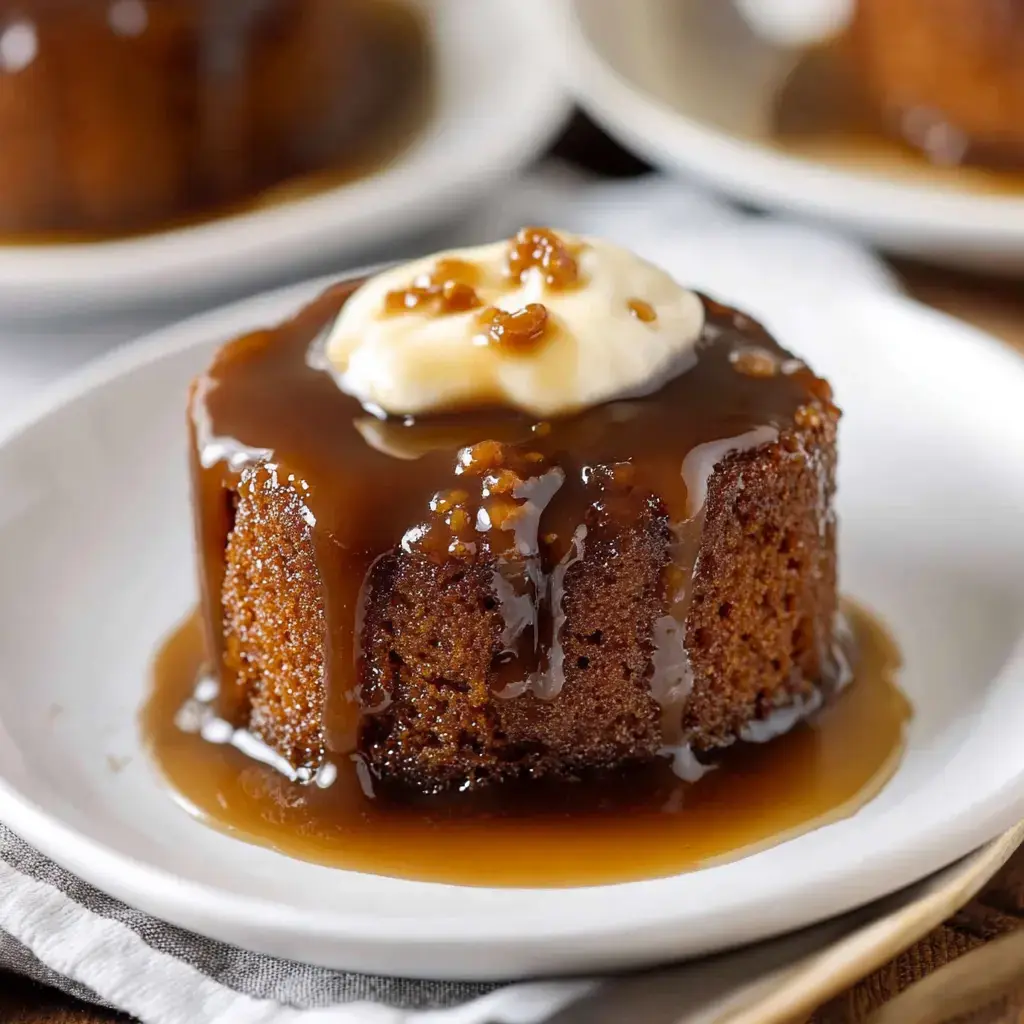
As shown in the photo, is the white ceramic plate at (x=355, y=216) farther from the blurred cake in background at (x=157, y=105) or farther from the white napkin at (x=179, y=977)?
the white napkin at (x=179, y=977)

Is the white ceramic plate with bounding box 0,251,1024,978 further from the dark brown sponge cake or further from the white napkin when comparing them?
the dark brown sponge cake

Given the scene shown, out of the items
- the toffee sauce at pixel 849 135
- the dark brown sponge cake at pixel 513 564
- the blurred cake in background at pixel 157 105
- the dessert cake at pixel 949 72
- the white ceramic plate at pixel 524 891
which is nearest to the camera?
the white ceramic plate at pixel 524 891

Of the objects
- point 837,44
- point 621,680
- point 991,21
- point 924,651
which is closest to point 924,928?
point 621,680


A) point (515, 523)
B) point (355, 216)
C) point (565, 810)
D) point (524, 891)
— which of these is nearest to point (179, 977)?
point (524, 891)

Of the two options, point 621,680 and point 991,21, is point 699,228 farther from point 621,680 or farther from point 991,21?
point 621,680

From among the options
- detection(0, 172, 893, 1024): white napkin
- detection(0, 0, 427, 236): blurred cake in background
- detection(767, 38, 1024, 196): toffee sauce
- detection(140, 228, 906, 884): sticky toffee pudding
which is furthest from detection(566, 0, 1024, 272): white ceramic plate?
detection(0, 172, 893, 1024): white napkin

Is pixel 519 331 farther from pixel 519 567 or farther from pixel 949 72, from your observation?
pixel 949 72

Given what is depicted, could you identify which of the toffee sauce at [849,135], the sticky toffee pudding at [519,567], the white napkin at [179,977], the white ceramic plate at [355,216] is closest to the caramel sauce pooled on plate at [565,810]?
the sticky toffee pudding at [519,567]
